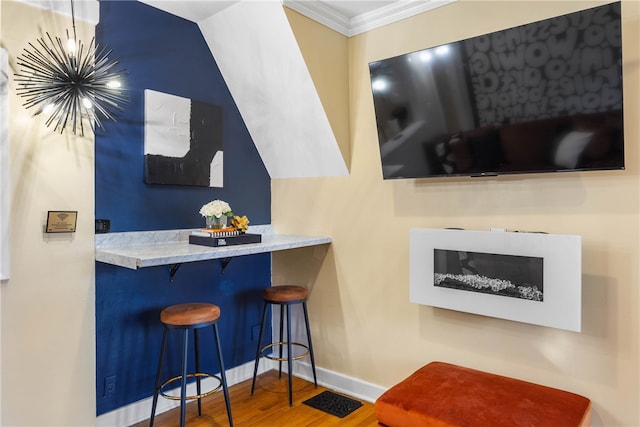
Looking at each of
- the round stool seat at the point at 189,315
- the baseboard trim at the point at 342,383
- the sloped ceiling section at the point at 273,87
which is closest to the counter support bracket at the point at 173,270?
the round stool seat at the point at 189,315

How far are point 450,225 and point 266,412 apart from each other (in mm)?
1654

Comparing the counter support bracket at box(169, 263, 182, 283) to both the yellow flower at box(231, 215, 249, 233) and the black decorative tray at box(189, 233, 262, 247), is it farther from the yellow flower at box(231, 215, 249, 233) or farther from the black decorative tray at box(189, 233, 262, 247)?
the yellow flower at box(231, 215, 249, 233)

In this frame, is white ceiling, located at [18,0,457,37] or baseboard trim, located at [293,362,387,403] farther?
baseboard trim, located at [293,362,387,403]

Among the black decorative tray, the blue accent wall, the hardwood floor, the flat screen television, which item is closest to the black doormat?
the hardwood floor

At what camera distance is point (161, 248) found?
2438 mm

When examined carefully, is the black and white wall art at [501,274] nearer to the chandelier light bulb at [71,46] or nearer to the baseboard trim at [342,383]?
the baseboard trim at [342,383]

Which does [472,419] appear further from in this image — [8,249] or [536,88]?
[8,249]

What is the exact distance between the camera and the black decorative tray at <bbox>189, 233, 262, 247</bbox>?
252 cm

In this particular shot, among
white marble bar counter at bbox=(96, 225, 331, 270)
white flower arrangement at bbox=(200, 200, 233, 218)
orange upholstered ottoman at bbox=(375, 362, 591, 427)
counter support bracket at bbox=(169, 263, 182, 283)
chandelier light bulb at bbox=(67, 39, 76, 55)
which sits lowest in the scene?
orange upholstered ottoman at bbox=(375, 362, 591, 427)

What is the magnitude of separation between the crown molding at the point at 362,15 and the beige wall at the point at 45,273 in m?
1.25

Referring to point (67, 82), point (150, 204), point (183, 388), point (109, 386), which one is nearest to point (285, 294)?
point (183, 388)

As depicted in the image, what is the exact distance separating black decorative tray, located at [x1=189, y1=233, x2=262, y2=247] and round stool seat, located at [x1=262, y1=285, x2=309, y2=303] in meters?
0.42

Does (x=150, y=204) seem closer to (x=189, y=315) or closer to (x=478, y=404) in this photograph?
(x=189, y=315)

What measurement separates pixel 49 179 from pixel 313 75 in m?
1.61
